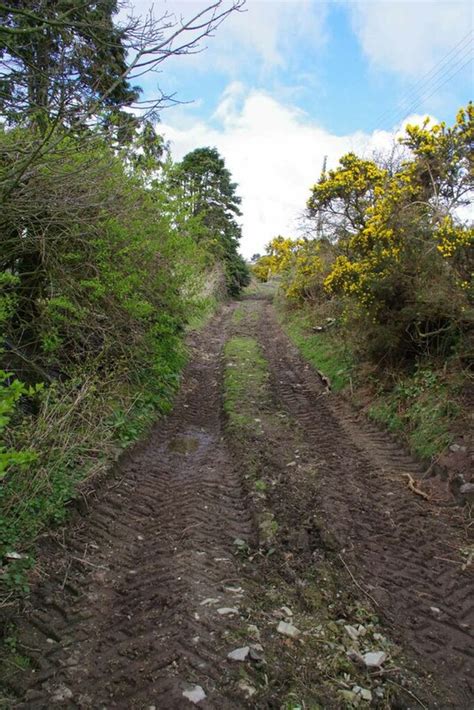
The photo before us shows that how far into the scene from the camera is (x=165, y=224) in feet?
24.9

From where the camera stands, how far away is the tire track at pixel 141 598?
2.64 metres

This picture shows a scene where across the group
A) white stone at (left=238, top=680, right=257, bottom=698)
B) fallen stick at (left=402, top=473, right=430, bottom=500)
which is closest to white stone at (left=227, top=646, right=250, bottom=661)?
white stone at (left=238, top=680, right=257, bottom=698)

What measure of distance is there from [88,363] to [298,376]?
5810mm

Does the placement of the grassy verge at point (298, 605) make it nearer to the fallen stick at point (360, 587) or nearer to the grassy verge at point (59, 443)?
the fallen stick at point (360, 587)

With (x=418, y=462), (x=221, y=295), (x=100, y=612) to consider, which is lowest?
(x=100, y=612)

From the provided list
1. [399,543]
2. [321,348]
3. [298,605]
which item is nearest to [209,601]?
[298,605]

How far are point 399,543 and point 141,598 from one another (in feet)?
7.93

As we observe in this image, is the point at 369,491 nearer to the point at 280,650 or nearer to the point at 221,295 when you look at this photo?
the point at 280,650

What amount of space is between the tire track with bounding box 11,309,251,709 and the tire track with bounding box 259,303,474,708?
43.3 inches

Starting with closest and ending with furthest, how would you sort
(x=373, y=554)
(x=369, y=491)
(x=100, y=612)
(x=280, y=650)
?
1. (x=280, y=650)
2. (x=100, y=612)
3. (x=373, y=554)
4. (x=369, y=491)

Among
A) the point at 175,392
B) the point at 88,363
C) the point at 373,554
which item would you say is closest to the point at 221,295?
the point at 175,392

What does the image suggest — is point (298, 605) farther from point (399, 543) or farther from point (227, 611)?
point (399, 543)

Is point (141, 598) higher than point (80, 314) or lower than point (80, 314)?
lower

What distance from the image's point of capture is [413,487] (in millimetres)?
5406
